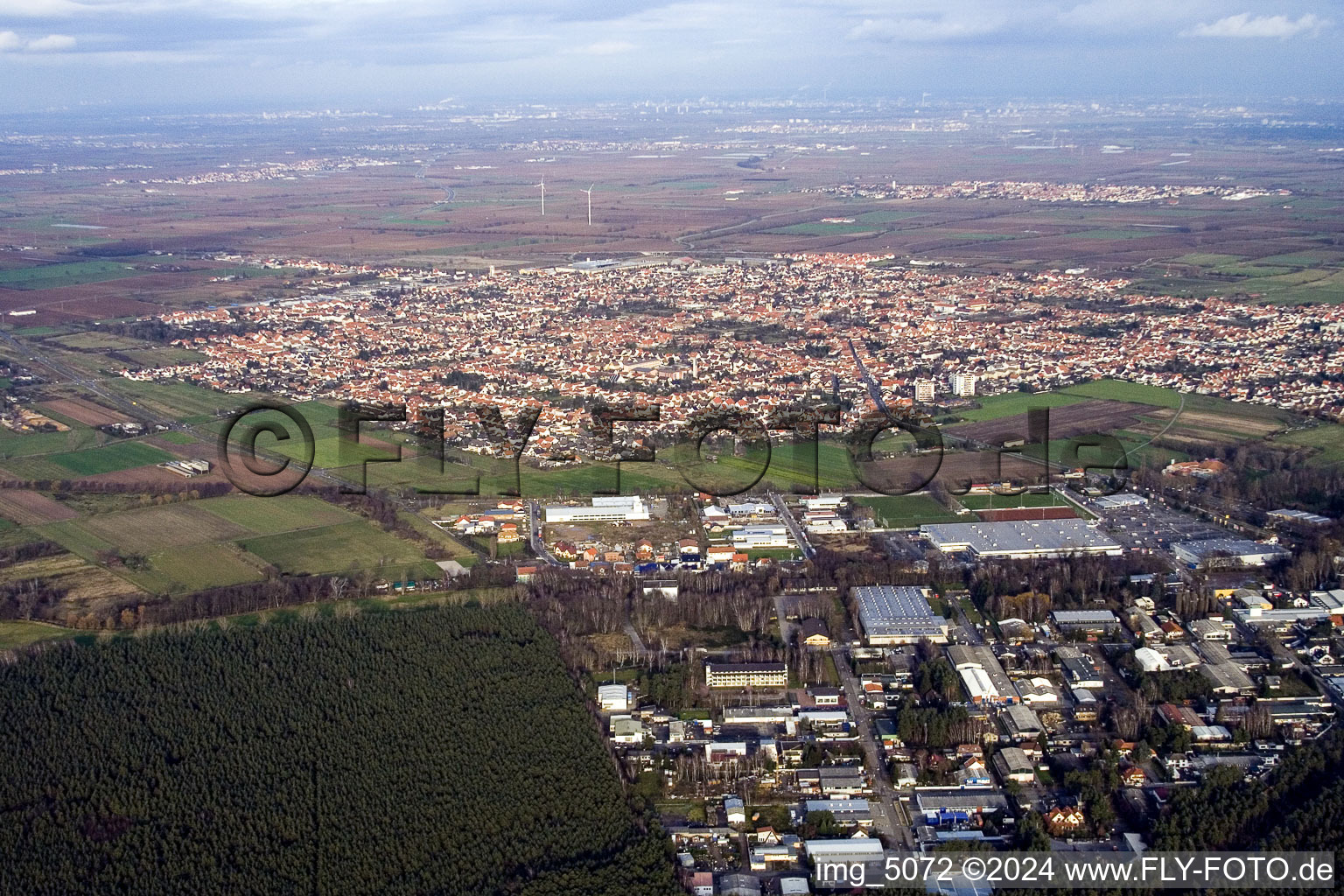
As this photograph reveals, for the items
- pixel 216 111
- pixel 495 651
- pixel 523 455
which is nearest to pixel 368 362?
pixel 523 455

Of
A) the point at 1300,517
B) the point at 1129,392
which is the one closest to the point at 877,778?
the point at 1300,517

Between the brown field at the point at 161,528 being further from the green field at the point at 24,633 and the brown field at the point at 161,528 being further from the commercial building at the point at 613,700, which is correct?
the commercial building at the point at 613,700

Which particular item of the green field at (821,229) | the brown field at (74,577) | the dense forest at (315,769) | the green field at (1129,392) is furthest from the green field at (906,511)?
the green field at (821,229)

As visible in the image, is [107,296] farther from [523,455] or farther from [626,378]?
[523,455]

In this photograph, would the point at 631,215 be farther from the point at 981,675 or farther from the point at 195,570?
the point at 981,675

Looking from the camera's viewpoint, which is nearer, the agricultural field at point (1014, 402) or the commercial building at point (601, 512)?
the commercial building at point (601, 512)

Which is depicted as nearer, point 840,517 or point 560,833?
point 560,833
